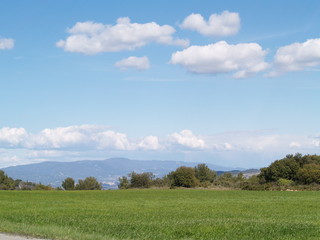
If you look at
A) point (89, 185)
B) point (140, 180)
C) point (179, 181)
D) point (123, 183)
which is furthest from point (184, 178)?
point (89, 185)

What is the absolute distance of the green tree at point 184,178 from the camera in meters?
94.4

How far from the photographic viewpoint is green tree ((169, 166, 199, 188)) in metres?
94.4

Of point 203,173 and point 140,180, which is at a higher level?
point 203,173

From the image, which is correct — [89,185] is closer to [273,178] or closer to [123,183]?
[123,183]

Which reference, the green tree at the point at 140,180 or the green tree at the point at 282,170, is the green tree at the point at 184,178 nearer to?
the green tree at the point at 140,180

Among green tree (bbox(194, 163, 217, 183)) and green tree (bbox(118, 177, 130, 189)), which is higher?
green tree (bbox(194, 163, 217, 183))

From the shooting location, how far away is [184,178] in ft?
310

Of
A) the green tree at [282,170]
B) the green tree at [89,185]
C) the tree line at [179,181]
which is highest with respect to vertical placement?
the green tree at [282,170]

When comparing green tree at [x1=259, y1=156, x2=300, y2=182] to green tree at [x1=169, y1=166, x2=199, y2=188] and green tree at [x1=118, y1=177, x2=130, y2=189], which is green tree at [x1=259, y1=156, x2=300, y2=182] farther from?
green tree at [x1=118, y1=177, x2=130, y2=189]

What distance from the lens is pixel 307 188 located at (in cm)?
8306

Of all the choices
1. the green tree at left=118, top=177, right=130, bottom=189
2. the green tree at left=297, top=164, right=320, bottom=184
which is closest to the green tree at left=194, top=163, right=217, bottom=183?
the green tree at left=118, top=177, right=130, bottom=189

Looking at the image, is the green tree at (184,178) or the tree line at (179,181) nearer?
the tree line at (179,181)

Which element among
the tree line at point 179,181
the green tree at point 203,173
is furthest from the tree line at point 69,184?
the green tree at point 203,173

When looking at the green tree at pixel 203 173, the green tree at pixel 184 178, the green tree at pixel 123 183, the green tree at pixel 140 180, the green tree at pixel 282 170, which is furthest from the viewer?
the green tree at pixel 203 173
